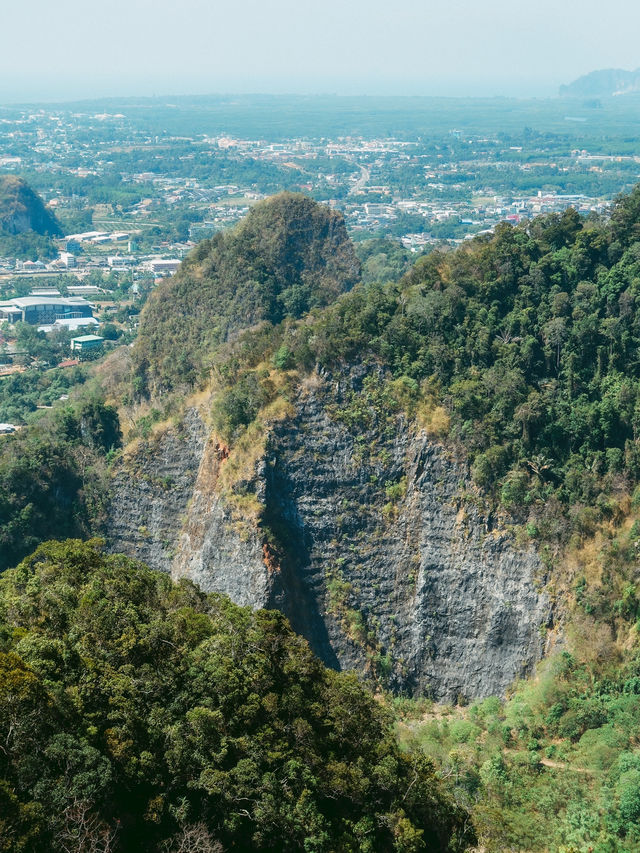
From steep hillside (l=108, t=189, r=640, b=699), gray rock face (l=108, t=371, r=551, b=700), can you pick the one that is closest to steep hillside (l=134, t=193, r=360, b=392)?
steep hillside (l=108, t=189, r=640, b=699)

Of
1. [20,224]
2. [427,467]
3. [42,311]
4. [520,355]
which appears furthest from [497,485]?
[20,224]

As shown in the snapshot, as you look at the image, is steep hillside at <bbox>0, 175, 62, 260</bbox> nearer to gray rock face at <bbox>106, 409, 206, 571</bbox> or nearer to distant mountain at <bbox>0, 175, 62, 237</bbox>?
distant mountain at <bbox>0, 175, 62, 237</bbox>

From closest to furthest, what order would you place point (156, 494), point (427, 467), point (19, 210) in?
point (427, 467) < point (156, 494) < point (19, 210)

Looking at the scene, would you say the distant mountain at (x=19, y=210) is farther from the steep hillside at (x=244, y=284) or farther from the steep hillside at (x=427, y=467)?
the steep hillside at (x=427, y=467)

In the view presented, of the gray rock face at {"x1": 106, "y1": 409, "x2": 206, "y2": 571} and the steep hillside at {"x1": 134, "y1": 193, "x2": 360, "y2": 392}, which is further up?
the steep hillside at {"x1": 134, "y1": 193, "x2": 360, "y2": 392}

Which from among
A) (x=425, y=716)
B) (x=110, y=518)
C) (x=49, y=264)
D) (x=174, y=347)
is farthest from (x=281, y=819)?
(x=49, y=264)

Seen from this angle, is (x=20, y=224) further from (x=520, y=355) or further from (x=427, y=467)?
(x=427, y=467)

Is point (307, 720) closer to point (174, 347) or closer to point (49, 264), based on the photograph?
point (174, 347)
